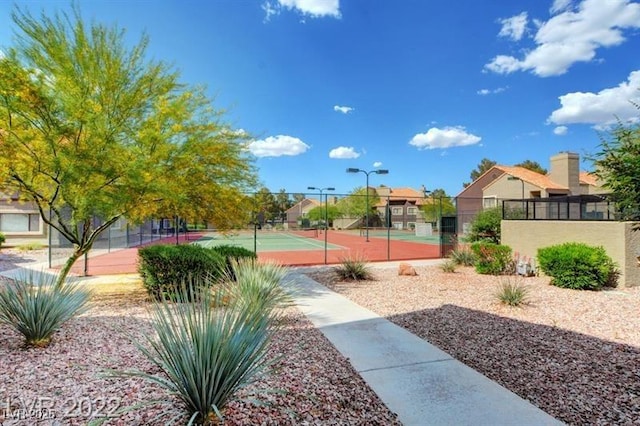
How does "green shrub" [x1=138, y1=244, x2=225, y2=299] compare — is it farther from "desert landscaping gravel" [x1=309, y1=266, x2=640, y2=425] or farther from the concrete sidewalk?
"desert landscaping gravel" [x1=309, y1=266, x2=640, y2=425]

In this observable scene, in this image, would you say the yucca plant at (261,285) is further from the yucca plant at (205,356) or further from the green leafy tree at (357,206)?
the green leafy tree at (357,206)

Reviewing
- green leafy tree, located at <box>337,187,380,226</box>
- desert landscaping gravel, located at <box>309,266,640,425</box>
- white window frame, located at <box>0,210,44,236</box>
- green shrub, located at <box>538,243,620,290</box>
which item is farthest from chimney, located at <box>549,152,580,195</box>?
white window frame, located at <box>0,210,44,236</box>

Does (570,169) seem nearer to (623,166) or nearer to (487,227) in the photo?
(487,227)

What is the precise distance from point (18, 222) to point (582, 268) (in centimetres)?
2837

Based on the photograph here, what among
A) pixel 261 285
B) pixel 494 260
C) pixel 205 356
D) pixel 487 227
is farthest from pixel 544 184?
pixel 205 356

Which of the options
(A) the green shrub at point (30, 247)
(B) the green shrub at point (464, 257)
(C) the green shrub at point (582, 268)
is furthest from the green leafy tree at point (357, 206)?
(C) the green shrub at point (582, 268)

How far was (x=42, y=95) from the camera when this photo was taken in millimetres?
5797

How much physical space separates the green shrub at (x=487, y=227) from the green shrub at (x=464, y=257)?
301 cm

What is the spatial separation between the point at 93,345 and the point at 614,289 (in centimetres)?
1168

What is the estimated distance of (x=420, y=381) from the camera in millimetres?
3721

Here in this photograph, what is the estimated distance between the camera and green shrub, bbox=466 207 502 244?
15750 millimetres

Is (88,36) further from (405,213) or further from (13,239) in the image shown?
(405,213)

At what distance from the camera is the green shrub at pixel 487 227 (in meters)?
15.8

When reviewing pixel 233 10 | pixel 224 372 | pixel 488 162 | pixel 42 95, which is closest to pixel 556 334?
pixel 224 372
